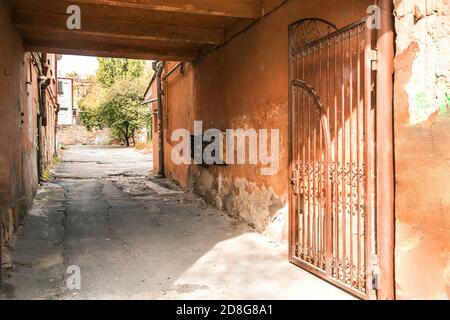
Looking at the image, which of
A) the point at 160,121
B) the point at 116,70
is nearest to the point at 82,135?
the point at 116,70

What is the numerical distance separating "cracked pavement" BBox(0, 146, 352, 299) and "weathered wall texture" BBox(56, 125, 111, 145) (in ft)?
115

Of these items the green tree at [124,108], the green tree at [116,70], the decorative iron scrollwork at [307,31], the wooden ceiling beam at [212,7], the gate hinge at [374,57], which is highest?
the green tree at [116,70]

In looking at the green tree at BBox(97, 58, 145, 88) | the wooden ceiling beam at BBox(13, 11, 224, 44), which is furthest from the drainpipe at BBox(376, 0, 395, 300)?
the green tree at BBox(97, 58, 145, 88)

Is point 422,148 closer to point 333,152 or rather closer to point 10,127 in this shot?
point 333,152

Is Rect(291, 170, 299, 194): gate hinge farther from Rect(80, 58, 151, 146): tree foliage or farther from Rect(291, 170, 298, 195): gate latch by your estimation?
Rect(80, 58, 151, 146): tree foliage

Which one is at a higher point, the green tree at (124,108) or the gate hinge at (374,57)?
the green tree at (124,108)

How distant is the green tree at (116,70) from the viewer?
41.2 m

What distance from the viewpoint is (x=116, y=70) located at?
42.0 meters

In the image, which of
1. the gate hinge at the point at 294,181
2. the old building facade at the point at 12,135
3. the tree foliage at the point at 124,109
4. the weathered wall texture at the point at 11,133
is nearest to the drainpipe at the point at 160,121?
the old building facade at the point at 12,135

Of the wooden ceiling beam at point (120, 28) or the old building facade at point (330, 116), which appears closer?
the old building facade at point (330, 116)

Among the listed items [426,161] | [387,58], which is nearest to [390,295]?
[426,161]

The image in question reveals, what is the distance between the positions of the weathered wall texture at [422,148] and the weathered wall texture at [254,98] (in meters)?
0.86

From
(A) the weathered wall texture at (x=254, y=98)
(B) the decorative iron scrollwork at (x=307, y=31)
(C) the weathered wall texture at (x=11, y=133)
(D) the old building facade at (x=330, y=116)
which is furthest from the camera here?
(C) the weathered wall texture at (x=11, y=133)

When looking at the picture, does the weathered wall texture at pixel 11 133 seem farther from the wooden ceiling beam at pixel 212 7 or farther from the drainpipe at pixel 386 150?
the drainpipe at pixel 386 150
